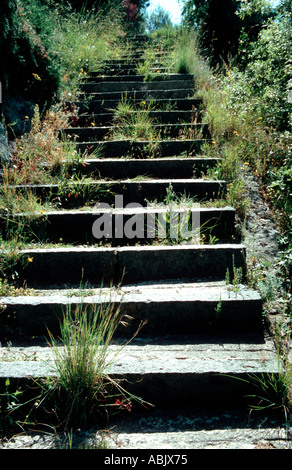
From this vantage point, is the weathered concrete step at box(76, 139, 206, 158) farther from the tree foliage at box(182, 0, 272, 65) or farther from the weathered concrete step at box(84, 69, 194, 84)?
the tree foliage at box(182, 0, 272, 65)

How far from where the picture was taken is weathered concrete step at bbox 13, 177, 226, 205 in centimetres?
362

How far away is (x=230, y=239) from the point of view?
3.22m

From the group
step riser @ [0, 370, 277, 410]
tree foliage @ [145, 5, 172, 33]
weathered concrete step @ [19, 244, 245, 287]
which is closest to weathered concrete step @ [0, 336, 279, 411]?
step riser @ [0, 370, 277, 410]

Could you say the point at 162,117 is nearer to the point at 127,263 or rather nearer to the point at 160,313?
the point at 127,263

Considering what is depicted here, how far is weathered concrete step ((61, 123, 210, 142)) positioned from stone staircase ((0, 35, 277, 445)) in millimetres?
216

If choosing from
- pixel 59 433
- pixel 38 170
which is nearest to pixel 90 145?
pixel 38 170

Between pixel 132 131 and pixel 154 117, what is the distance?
0.58 meters

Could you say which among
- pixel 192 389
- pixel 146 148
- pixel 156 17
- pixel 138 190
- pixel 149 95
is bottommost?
pixel 192 389

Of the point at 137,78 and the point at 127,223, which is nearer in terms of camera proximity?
the point at 127,223

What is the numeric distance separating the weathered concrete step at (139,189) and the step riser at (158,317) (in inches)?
55.5

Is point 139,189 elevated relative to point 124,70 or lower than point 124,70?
lower

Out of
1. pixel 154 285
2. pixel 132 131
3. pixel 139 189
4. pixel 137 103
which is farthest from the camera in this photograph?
pixel 137 103

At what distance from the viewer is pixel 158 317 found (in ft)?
8.22

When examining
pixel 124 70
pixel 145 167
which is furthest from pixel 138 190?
pixel 124 70
